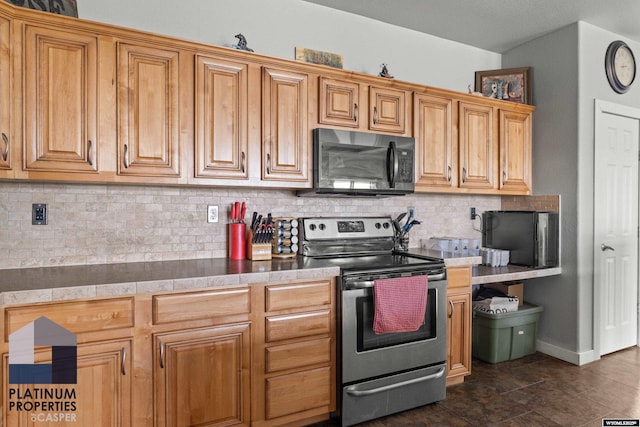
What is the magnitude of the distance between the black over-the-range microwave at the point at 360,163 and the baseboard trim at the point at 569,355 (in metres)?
1.97

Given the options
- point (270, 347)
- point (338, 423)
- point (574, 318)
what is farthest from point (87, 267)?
point (574, 318)

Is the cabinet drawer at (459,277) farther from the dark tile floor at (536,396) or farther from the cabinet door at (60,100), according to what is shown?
the cabinet door at (60,100)

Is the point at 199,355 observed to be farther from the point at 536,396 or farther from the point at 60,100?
the point at 536,396

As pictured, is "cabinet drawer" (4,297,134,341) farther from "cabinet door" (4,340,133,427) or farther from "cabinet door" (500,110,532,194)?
"cabinet door" (500,110,532,194)

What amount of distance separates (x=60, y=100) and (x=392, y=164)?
2.03 meters

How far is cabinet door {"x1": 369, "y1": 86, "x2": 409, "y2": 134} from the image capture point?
2859 mm

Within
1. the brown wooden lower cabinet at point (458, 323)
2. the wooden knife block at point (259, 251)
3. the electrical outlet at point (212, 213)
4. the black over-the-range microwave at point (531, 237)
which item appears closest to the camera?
the wooden knife block at point (259, 251)

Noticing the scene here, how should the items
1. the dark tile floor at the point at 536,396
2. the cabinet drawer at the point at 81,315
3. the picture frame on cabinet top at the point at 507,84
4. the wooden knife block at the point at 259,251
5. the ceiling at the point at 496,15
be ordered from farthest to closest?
the picture frame on cabinet top at the point at 507,84
the ceiling at the point at 496,15
the wooden knife block at the point at 259,251
the dark tile floor at the point at 536,396
the cabinet drawer at the point at 81,315

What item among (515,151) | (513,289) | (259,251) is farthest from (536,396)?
(259,251)

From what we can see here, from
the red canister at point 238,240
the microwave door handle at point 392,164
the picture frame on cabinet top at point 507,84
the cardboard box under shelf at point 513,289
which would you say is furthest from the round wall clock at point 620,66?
the red canister at point 238,240

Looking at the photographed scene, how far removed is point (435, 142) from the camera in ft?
10.3

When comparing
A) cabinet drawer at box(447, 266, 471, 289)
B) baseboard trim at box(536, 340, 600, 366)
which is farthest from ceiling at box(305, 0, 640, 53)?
baseboard trim at box(536, 340, 600, 366)

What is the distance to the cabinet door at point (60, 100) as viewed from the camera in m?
1.97

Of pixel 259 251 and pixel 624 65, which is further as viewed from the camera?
pixel 624 65
